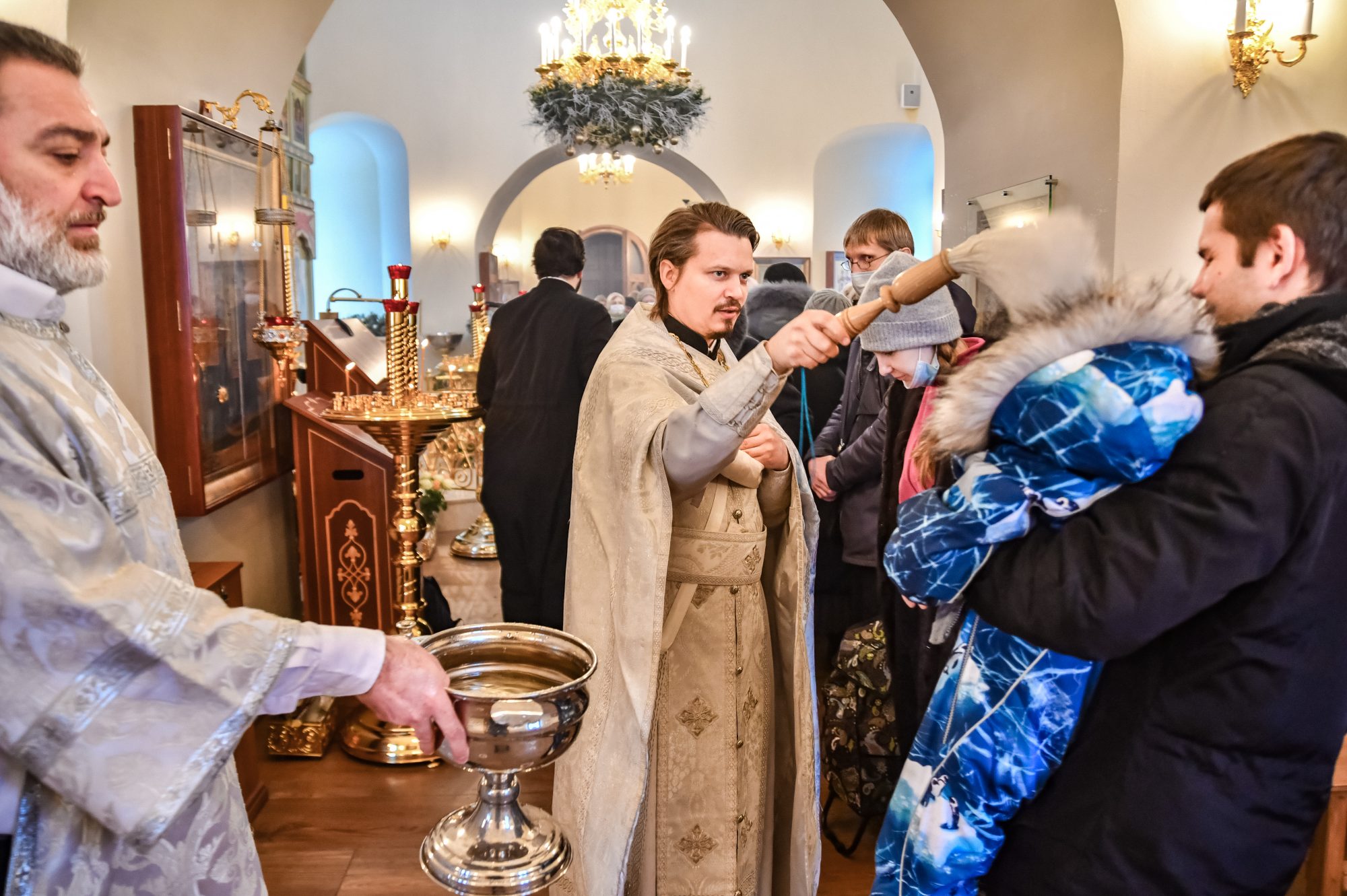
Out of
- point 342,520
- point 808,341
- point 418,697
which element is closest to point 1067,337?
point 808,341

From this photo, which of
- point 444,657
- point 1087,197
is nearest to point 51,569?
point 444,657

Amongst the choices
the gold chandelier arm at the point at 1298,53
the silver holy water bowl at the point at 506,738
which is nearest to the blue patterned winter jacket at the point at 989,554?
the silver holy water bowl at the point at 506,738

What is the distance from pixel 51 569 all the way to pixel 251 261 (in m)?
2.89

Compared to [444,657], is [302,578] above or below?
below

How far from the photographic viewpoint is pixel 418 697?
1.05 metres

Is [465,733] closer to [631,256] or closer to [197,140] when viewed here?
[197,140]

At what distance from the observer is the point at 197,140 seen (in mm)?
3107

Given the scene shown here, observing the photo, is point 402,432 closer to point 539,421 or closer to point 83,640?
point 539,421

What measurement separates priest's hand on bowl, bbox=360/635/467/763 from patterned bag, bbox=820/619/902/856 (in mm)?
2153

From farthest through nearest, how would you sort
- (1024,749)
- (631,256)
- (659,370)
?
(631,256)
(659,370)
(1024,749)

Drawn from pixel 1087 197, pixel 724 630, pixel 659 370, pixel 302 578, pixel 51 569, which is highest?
pixel 1087 197

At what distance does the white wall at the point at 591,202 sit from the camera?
20469mm

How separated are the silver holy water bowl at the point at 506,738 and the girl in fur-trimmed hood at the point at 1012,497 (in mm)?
497

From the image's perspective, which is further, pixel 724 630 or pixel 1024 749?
pixel 724 630
